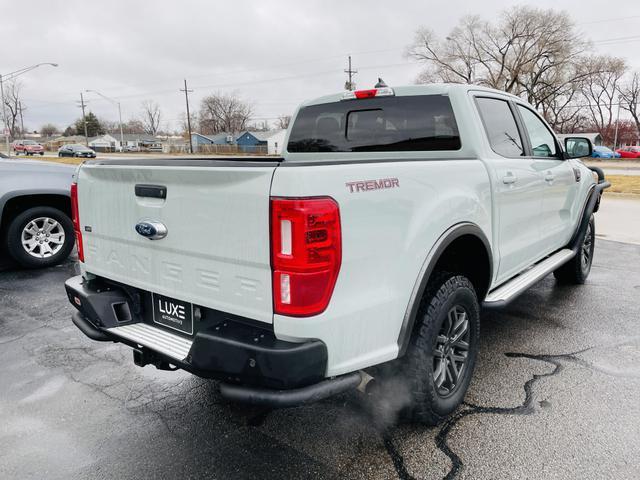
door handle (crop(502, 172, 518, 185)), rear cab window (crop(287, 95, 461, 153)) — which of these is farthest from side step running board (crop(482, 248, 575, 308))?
rear cab window (crop(287, 95, 461, 153))

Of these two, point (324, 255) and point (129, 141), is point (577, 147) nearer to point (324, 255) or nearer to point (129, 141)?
point (324, 255)

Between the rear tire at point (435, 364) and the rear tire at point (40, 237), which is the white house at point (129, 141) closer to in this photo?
the rear tire at point (40, 237)

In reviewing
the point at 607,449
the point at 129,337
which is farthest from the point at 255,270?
the point at 607,449

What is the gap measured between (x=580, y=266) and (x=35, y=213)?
646cm

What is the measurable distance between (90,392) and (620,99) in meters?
94.6

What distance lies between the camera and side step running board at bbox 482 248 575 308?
3.34 meters

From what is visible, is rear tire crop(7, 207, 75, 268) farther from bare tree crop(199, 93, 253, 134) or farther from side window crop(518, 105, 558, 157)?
bare tree crop(199, 93, 253, 134)

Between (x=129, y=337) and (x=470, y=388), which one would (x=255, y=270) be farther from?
(x=470, y=388)

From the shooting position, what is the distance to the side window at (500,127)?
3.57 meters

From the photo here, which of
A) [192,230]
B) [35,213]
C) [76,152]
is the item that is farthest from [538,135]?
[76,152]

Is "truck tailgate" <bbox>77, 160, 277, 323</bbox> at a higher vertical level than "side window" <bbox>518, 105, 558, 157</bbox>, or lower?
lower

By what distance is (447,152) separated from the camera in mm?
3387

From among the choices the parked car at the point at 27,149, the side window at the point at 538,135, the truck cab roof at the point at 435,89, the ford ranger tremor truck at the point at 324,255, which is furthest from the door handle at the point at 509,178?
the parked car at the point at 27,149

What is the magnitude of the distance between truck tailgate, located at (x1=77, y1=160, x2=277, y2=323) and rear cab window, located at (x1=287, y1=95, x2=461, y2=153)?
1653 millimetres
